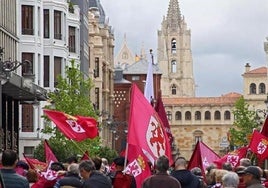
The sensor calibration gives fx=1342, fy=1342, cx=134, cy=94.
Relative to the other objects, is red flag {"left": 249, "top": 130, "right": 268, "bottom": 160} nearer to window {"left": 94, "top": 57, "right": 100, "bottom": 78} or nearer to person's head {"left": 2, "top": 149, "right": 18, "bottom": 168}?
person's head {"left": 2, "top": 149, "right": 18, "bottom": 168}

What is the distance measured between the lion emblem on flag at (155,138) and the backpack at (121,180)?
850mm

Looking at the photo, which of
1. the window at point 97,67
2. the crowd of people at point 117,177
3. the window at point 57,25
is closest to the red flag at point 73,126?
the crowd of people at point 117,177

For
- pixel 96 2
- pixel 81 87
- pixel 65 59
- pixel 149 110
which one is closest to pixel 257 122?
pixel 96 2

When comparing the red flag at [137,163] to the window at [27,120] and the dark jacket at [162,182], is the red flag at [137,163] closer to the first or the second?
the dark jacket at [162,182]

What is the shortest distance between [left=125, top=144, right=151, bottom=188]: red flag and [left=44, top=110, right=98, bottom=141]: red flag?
22.1 feet

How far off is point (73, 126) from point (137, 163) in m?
7.46

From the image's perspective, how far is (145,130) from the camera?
22.2m

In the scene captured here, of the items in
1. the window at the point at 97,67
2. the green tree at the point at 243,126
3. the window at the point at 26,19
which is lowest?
the green tree at the point at 243,126

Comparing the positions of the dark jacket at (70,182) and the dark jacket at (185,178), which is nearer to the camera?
the dark jacket at (70,182)

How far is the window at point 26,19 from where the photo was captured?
215ft

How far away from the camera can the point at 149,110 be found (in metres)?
22.7

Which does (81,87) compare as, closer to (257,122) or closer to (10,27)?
(10,27)

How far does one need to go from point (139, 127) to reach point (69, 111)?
36.5 m

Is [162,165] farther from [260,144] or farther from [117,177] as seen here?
[260,144]
